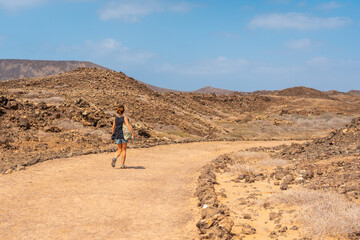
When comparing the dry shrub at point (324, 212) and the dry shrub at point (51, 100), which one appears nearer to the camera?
the dry shrub at point (324, 212)

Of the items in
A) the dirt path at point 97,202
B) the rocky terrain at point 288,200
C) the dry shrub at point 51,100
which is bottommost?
the dirt path at point 97,202

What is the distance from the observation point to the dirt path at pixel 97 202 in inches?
234

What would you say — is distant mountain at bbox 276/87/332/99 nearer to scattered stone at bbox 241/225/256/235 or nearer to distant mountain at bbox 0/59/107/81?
distant mountain at bbox 0/59/107/81

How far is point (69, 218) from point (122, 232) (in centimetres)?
126

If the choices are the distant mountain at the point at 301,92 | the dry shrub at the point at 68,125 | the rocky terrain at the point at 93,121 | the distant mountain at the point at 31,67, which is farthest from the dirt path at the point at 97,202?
the distant mountain at the point at 31,67

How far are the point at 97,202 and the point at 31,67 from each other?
13821 centimetres

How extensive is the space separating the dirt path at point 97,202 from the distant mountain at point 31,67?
408 feet

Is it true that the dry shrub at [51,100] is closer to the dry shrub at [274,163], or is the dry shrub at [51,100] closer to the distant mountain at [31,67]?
the dry shrub at [274,163]

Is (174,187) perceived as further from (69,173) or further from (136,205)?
(69,173)

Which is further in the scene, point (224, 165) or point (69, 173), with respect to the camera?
point (224, 165)

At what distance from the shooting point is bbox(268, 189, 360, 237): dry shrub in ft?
17.3

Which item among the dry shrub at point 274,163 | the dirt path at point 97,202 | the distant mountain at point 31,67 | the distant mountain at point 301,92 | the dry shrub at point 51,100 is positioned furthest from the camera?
the distant mountain at point 31,67

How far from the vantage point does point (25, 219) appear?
20.9 feet

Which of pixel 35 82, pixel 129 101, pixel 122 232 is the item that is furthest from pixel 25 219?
pixel 35 82
